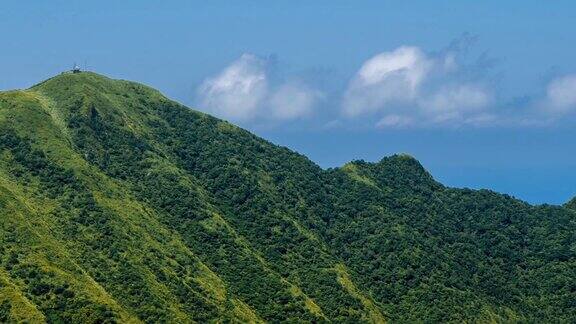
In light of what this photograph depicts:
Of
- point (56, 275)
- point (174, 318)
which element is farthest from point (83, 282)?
point (174, 318)

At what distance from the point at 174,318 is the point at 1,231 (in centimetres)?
3702

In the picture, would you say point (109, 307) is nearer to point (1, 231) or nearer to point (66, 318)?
point (66, 318)

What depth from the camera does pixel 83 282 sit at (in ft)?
636

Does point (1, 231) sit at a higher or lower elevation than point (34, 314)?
higher

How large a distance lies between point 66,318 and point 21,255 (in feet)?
59.8

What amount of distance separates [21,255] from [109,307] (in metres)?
20.9

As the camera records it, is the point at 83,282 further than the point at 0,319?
Yes

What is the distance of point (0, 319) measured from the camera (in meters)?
177

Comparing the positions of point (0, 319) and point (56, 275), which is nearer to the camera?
point (0, 319)

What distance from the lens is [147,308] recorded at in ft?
654

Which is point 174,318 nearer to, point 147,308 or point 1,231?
point 147,308

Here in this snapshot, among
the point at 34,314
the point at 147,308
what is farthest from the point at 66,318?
the point at 147,308

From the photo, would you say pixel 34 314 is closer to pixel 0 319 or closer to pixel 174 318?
pixel 0 319

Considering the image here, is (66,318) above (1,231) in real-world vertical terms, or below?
below
